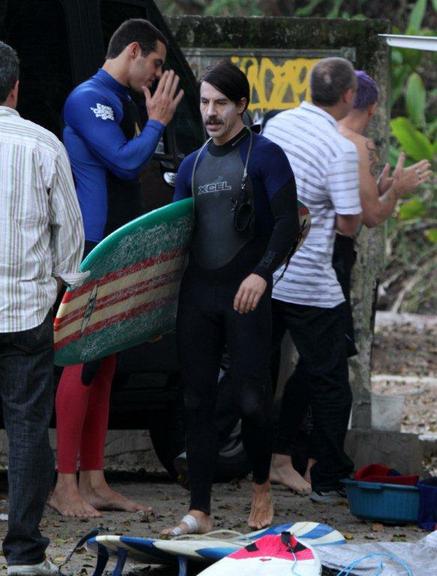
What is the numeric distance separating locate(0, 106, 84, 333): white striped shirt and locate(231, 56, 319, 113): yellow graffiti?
3988 mm

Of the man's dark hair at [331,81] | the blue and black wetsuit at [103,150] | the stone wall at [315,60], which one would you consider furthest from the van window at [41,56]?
the stone wall at [315,60]

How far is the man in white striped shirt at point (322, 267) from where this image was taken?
24.2 feet

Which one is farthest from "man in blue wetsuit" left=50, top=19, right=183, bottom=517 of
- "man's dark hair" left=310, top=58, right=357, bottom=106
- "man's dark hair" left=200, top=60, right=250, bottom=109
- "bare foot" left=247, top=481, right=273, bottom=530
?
"man's dark hair" left=310, top=58, right=357, bottom=106

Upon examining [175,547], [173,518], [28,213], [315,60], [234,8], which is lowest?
[173,518]

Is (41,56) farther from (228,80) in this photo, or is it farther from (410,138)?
(410,138)

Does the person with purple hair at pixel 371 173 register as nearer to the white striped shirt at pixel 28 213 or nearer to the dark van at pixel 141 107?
the dark van at pixel 141 107

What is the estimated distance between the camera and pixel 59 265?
18.1 ft

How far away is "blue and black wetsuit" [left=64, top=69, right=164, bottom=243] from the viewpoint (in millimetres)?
6738

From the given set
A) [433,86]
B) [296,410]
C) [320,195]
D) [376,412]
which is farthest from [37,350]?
[433,86]

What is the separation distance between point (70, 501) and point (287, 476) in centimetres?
154

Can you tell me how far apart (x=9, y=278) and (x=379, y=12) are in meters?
15.4

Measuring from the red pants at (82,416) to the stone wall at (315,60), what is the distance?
95.2 inches

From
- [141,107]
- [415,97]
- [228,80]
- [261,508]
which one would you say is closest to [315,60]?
[141,107]

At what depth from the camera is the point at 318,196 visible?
→ 744cm
